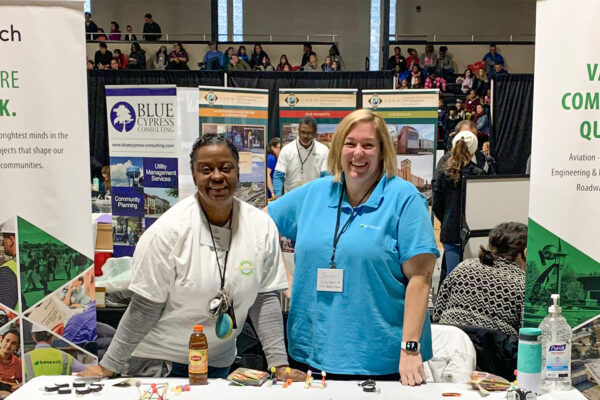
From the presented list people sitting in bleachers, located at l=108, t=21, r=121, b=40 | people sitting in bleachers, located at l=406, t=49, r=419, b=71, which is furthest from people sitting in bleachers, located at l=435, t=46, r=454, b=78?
people sitting in bleachers, located at l=108, t=21, r=121, b=40

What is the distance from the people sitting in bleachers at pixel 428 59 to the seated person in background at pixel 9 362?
11917 millimetres

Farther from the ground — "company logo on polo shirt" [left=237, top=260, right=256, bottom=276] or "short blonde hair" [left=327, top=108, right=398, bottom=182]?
"short blonde hair" [left=327, top=108, right=398, bottom=182]

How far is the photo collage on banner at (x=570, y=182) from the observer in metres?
1.86

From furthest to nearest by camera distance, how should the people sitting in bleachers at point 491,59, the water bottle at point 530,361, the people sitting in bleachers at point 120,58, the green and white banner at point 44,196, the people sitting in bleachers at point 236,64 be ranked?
the people sitting in bleachers at point 491,59 < the people sitting in bleachers at point 120,58 < the people sitting in bleachers at point 236,64 < the green and white banner at point 44,196 < the water bottle at point 530,361

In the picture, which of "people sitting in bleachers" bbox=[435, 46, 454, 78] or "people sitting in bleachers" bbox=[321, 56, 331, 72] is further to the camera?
"people sitting in bleachers" bbox=[435, 46, 454, 78]

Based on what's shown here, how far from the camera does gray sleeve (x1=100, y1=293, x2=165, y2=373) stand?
176 cm

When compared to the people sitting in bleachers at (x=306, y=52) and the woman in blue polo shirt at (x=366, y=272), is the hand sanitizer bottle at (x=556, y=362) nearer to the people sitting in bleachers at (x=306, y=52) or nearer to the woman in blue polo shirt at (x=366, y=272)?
the woman in blue polo shirt at (x=366, y=272)

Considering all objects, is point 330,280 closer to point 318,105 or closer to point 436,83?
point 318,105

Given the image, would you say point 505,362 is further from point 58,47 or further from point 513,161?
point 513,161

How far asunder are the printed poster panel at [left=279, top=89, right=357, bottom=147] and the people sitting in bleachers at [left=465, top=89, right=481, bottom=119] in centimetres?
467

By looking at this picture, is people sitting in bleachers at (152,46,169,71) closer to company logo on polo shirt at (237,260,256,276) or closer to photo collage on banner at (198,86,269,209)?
photo collage on banner at (198,86,269,209)

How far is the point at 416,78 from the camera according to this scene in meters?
12.0

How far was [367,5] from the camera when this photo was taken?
47.6ft

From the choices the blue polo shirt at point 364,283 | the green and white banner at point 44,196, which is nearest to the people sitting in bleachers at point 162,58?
the green and white banner at point 44,196
